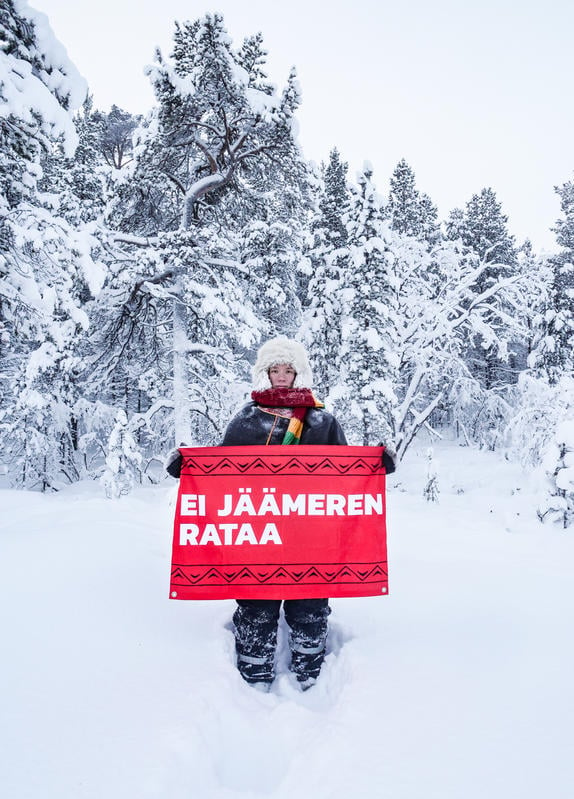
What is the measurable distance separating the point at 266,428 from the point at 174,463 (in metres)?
0.73

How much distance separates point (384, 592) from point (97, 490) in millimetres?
16702

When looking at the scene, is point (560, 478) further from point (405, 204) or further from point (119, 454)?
point (405, 204)

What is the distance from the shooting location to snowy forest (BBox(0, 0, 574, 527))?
7789 millimetres

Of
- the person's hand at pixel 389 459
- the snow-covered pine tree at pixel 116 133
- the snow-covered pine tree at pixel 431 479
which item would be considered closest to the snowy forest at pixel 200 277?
the snow-covered pine tree at pixel 431 479


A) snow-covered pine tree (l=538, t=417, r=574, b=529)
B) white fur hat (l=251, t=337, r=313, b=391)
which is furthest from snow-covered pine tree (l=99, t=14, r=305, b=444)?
white fur hat (l=251, t=337, r=313, b=391)

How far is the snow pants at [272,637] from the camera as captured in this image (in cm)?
317

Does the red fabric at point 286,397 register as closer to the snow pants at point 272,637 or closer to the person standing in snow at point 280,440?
the person standing in snow at point 280,440

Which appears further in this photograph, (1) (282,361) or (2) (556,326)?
(2) (556,326)

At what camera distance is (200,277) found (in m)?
11.2

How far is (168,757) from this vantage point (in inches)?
86.3

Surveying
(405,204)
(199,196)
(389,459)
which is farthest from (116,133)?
(389,459)

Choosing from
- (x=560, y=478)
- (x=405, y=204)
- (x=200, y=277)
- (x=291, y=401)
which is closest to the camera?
(x=291, y=401)

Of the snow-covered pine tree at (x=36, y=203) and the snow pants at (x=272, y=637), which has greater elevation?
the snow-covered pine tree at (x=36, y=203)

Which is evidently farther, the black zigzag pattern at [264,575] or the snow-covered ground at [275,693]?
the black zigzag pattern at [264,575]
